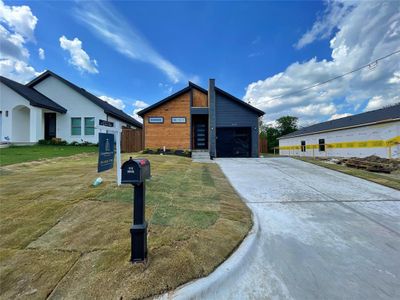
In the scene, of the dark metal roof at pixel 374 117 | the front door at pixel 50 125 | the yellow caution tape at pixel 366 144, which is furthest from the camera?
the front door at pixel 50 125

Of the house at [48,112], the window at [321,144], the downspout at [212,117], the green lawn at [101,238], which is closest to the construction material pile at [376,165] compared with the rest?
the downspout at [212,117]

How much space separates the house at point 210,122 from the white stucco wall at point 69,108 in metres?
4.67

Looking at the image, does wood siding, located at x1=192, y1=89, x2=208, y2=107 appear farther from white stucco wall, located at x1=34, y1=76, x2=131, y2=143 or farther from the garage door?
white stucco wall, located at x1=34, y1=76, x2=131, y2=143

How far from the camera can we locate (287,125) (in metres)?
58.3

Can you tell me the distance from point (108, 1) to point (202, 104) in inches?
368

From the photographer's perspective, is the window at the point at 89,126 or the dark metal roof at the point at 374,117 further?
the window at the point at 89,126

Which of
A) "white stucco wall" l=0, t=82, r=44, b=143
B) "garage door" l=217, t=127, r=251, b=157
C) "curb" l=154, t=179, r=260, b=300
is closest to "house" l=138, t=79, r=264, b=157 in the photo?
"garage door" l=217, t=127, r=251, b=157

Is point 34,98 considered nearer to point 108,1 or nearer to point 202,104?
point 108,1

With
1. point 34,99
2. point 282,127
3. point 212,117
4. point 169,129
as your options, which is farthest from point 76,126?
point 282,127

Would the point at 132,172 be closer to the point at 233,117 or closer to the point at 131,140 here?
the point at 131,140

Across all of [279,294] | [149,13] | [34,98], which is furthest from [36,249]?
[34,98]

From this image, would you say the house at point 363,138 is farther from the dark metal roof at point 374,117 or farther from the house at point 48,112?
the house at point 48,112

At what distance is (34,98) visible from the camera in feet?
53.1

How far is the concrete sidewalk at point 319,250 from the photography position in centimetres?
223
